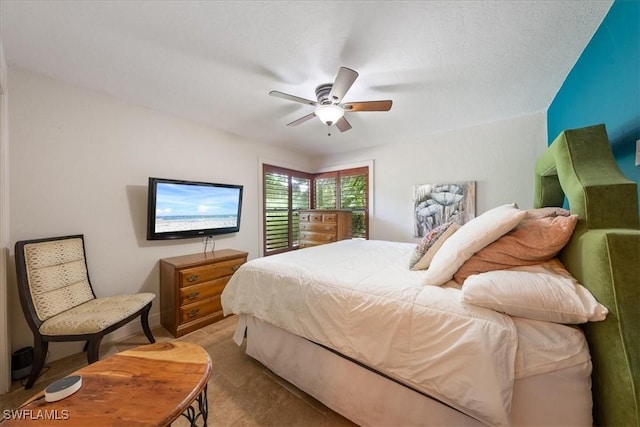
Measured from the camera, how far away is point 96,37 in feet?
4.83

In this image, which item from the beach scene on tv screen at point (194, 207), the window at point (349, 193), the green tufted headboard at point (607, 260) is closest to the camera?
the green tufted headboard at point (607, 260)

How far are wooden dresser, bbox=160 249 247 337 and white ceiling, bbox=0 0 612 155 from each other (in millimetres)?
1717

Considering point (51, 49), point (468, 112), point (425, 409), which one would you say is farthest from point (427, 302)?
point (51, 49)

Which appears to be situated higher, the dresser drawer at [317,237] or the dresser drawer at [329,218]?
the dresser drawer at [329,218]

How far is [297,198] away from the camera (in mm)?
4445

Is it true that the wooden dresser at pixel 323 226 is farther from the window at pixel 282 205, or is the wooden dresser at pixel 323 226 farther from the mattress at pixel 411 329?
the mattress at pixel 411 329

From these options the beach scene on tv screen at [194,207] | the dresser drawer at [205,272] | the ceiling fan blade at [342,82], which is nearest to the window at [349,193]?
the beach scene on tv screen at [194,207]

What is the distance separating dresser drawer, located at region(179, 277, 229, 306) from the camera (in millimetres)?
2308

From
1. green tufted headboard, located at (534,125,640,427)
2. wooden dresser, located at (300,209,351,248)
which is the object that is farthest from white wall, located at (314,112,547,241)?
green tufted headboard, located at (534,125,640,427)

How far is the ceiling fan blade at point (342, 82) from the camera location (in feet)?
4.99

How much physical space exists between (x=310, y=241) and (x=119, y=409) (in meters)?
3.19

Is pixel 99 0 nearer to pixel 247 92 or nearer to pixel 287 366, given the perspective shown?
pixel 247 92

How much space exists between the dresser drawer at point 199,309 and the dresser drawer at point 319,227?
72.1 inches

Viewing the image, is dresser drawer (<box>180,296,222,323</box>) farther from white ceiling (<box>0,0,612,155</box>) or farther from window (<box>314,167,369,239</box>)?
window (<box>314,167,369,239</box>)
